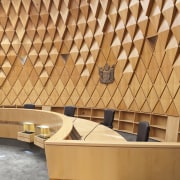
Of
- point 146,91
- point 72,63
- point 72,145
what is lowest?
point 72,145

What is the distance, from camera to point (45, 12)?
987 centimetres

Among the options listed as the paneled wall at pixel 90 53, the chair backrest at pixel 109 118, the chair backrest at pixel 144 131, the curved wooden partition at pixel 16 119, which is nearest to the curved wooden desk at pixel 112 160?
the chair backrest at pixel 144 131

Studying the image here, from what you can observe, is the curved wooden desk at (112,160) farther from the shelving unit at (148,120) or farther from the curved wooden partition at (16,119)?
the shelving unit at (148,120)

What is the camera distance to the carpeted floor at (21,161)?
4.21 metres

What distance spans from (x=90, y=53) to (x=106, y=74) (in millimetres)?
1038

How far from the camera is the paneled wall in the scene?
22.7 ft

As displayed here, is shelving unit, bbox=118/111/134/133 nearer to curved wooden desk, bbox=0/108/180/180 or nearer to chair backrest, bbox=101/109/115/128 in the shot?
chair backrest, bbox=101/109/115/128

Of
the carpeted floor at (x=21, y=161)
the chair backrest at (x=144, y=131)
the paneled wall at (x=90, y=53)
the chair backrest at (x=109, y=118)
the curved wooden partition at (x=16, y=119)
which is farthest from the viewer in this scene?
the paneled wall at (x=90, y=53)

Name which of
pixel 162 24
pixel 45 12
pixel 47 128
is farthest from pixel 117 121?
pixel 45 12

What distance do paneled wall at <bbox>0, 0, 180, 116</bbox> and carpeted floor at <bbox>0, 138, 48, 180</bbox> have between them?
338 cm

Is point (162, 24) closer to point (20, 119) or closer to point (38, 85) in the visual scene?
point (20, 119)

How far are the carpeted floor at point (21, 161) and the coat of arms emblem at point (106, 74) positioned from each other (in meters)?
3.57

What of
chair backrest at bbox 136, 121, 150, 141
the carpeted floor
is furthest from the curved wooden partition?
chair backrest at bbox 136, 121, 150, 141

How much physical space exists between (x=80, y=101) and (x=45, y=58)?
2.10 metres
